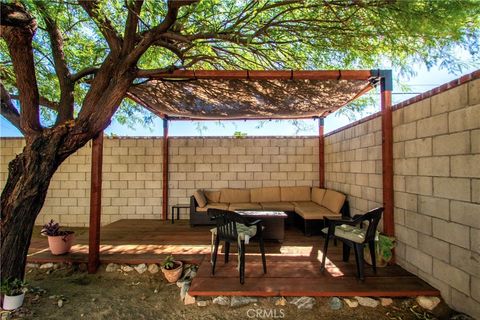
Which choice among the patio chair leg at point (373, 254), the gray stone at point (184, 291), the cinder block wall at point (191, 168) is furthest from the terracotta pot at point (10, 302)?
the patio chair leg at point (373, 254)

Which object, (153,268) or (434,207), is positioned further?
(153,268)

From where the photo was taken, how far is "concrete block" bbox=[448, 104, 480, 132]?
1.99 meters

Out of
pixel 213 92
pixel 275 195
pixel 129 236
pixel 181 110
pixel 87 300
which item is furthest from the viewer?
pixel 275 195

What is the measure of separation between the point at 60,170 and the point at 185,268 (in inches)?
172

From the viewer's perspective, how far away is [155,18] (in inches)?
121

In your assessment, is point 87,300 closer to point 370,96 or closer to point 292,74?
point 292,74

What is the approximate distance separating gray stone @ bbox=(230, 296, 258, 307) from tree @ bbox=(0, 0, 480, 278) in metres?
2.28

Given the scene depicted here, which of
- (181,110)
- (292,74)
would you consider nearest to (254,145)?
(181,110)

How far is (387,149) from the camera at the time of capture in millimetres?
3098

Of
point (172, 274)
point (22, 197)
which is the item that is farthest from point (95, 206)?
point (172, 274)

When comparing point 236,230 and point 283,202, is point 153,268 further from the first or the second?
point 283,202

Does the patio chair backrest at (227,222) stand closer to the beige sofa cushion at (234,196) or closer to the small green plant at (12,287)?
the small green plant at (12,287)

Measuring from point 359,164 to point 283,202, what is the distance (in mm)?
1925

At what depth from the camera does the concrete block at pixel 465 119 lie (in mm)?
1994
